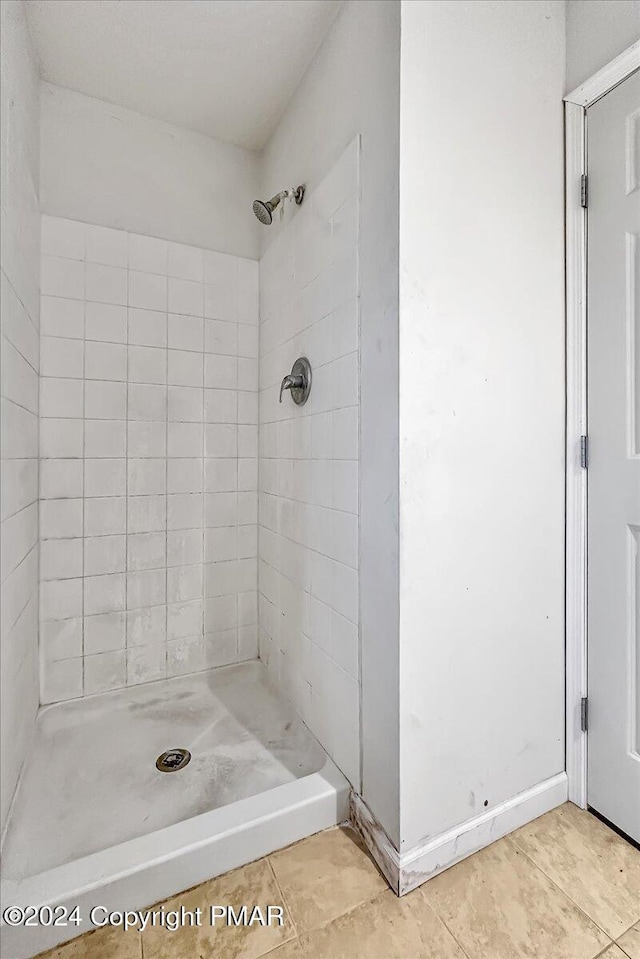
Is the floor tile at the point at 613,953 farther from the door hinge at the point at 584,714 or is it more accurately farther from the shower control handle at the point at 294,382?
the shower control handle at the point at 294,382

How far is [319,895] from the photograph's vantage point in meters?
1.10

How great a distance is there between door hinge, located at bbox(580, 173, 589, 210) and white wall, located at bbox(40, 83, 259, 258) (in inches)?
51.5

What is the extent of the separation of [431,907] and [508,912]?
17 centimetres

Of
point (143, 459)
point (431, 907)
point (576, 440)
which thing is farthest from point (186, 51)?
point (431, 907)

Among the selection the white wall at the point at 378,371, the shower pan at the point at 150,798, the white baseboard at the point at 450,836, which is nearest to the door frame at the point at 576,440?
the white baseboard at the point at 450,836

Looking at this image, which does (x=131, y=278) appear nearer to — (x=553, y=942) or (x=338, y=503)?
(x=338, y=503)

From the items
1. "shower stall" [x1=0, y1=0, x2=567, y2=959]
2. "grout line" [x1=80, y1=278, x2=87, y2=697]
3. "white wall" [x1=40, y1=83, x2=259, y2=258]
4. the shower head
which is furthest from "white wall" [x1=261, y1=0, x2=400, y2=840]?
"grout line" [x1=80, y1=278, x2=87, y2=697]

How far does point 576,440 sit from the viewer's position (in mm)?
1372

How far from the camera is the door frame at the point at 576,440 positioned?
4.42ft

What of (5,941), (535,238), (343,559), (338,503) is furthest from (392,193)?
(5,941)

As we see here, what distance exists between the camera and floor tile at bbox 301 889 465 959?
3.20ft

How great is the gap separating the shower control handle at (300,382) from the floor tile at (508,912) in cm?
140

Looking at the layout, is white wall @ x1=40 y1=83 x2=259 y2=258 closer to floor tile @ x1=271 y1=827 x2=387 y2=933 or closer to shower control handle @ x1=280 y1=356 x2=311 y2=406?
shower control handle @ x1=280 y1=356 x2=311 y2=406

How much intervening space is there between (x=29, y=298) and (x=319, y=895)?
190 centimetres
